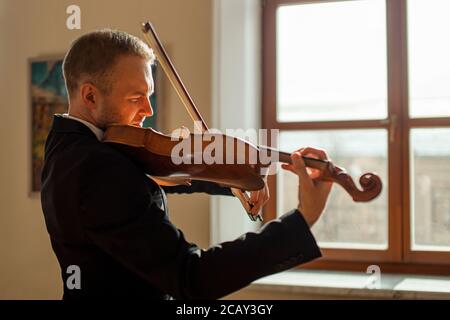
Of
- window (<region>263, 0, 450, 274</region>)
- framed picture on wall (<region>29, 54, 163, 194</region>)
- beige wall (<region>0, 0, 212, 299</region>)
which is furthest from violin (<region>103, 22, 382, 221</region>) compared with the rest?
framed picture on wall (<region>29, 54, 163, 194</region>)

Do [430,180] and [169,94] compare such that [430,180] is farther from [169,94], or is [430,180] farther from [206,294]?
[206,294]

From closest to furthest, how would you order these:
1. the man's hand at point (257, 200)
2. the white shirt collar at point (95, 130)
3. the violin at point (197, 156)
A: 1. the violin at point (197, 156)
2. the white shirt collar at point (95, 130)
3. the man's hand at point (257, 200)

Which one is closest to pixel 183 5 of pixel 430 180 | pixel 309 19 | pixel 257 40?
pixel 257 40

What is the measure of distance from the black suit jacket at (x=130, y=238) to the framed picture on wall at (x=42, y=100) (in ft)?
5.56

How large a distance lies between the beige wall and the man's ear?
133 centimetres

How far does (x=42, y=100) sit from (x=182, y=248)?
210cm

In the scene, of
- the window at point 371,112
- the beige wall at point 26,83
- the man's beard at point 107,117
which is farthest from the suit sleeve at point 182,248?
the window at point 371,112

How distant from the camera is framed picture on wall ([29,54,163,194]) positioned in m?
2.95

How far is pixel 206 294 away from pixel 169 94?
176cm

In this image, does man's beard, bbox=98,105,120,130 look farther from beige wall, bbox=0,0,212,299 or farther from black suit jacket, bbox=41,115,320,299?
beige wall, bbox=0,0,212,299

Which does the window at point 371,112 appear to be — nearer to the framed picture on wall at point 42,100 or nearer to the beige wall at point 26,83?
the beige wall at point 26,83

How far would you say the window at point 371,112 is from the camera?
2.62 metres

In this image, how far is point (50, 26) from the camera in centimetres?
298

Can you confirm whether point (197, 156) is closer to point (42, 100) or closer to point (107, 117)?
point (107, 117)
